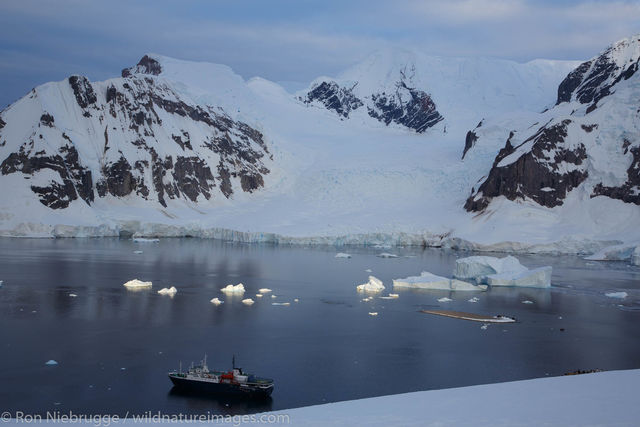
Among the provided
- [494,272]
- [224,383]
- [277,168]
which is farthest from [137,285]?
[277,168]

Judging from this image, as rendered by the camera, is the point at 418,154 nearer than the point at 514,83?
Yes

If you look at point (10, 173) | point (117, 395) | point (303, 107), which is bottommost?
point (117, 395)

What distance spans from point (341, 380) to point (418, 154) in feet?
244

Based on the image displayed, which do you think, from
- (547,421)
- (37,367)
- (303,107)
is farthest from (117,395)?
(303,107)

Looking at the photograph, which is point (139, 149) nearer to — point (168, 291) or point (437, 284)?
point (168, 291)

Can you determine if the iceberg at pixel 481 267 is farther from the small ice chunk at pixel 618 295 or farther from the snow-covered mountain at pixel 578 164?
the snow-covered mountain at pixel 578 164

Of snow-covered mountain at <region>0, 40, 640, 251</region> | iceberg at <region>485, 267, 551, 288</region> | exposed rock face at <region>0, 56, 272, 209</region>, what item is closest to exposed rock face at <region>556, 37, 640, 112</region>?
snow-covered mountain at <region>0, 40, 640, 251</region>

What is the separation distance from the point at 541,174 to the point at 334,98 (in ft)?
192

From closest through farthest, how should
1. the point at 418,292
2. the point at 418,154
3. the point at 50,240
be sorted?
the point at 418,292
the point at 50,240
the point at 418,154

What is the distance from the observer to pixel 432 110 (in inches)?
4793

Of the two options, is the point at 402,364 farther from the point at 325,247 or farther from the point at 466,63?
the point at 466,63

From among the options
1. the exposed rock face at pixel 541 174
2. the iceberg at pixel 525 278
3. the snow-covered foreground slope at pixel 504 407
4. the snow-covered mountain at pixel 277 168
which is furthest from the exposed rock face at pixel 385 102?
the snow-covered foreground slope at pixel 504 407

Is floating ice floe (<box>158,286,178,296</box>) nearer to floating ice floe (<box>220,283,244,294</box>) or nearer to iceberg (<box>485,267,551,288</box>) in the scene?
floating ice floe (<box>220,283,244,294</box>)

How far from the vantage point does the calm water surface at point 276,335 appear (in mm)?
18188
